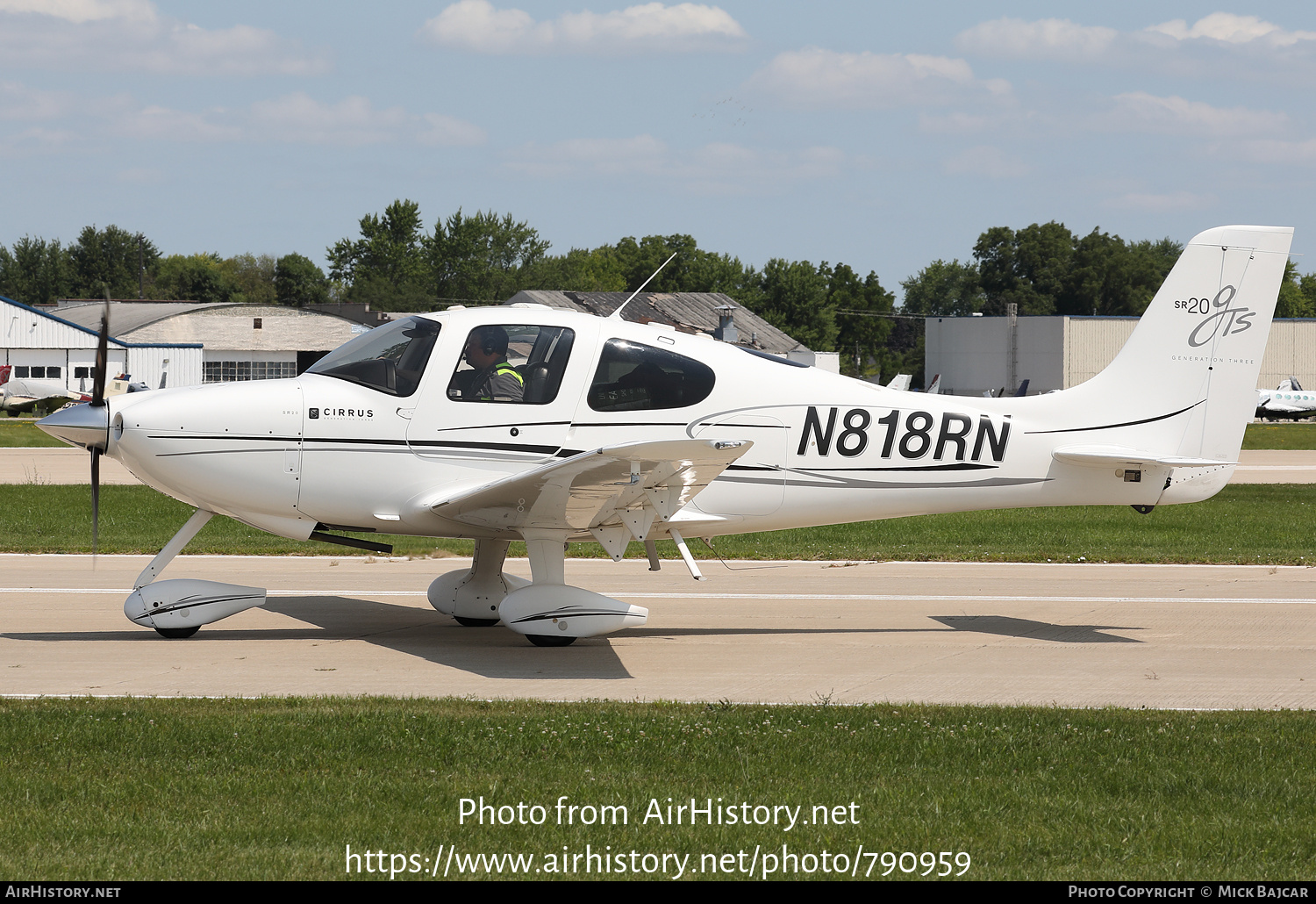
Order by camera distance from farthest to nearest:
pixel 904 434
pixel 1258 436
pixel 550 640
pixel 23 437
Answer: pixel 1258 436
pixel 23 437
pixel 904 434
pixel 550 640

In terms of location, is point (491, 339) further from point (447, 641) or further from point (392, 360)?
point (447, 641)

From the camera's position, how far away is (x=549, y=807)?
570cm

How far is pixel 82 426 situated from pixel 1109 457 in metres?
7.77

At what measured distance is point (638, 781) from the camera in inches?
240

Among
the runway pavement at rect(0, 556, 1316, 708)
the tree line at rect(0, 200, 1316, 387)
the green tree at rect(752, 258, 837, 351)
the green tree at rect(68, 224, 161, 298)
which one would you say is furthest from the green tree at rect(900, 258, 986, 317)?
the runway pavement at rect(0, 556, 1316, 708)

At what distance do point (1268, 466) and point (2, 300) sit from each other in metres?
55.9

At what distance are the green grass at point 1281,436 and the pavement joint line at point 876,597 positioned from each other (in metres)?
35.3

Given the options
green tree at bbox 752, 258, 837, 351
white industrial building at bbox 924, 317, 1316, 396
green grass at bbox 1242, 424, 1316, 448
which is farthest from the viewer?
green tree at bbox 752, 258, 837, 351

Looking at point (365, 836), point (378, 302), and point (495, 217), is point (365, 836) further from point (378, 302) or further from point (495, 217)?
point (495, 217)

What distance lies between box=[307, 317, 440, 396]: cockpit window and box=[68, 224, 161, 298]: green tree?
120 metres

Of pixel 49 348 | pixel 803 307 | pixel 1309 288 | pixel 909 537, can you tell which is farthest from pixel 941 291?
pixel 909 537

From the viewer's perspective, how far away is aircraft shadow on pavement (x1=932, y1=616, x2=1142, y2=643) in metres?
10.6

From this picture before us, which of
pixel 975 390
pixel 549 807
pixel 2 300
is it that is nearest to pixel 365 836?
pixel 549 807

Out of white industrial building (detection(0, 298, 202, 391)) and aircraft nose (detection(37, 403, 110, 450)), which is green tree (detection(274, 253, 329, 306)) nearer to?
white industrial building (detection(0, 298, 202, 391))
